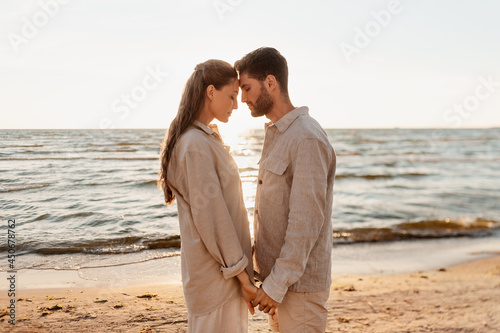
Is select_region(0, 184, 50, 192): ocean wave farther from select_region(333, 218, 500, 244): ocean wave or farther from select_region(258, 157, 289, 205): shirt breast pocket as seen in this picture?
select_region(258, 157, 289, 205): shirt breast pocket

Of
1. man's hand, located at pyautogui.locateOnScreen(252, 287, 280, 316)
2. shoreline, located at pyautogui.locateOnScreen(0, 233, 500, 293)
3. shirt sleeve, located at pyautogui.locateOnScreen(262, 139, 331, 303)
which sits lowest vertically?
shoreline, located at pyautogui.locateOnScreen(0, 233, 500, 293)

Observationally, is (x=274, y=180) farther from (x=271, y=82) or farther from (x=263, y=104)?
(x=271, y=82)

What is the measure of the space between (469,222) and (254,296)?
1044cm

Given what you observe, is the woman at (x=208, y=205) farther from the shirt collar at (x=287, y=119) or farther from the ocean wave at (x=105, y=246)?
the ocean wave at (x=105, y=246)

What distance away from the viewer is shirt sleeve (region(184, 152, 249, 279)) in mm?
2088

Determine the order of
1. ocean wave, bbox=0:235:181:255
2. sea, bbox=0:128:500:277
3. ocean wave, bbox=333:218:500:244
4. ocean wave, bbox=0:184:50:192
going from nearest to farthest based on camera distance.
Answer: ocean wave, bbox=0:235:181:255
sea, bbox=0:128:500:277
ocean wave, bbox=333:218:500:244
ocean wave, bbox=0:184:50:192

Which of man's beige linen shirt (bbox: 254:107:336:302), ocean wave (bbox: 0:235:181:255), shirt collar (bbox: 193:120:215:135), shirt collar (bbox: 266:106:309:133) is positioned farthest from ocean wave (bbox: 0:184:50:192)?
shirt collar (bbox: 266:106:309:133)

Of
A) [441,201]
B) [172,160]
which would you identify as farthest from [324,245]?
[441,201]

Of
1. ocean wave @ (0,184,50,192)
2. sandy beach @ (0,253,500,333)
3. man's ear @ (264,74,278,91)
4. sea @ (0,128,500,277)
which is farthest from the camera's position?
ocean wave @ (0,184,50,192)

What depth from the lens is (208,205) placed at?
6.89 ft

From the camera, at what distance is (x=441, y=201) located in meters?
13.7

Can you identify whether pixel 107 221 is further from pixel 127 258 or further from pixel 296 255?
pixel 296 255

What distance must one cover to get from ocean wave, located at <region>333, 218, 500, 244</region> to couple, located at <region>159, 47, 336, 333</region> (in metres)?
6.51

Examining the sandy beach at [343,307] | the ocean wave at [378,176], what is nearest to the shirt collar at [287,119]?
the sandy beach at [343,307]
